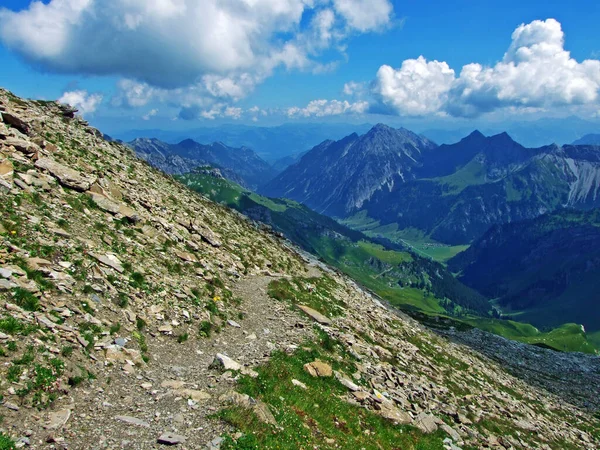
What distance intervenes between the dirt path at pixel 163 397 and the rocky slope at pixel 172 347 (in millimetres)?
76

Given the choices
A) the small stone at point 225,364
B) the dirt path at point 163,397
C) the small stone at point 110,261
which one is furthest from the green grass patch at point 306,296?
the small stone at point 225,364

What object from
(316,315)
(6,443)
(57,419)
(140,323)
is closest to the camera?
(6,443)

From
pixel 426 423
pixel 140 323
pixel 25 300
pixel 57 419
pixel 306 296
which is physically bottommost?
pixel 426 423

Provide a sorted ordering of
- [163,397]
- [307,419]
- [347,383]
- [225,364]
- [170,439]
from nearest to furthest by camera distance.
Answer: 1. [170,439]
2. [163,397]
3. [307,419]
4. [225,364]
5. [347,383]

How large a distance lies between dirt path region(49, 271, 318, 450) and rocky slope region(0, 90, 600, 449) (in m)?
0.08

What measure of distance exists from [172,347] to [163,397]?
5164mm

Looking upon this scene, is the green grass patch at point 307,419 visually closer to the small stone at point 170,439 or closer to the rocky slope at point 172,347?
the rocky slope at point 172,347

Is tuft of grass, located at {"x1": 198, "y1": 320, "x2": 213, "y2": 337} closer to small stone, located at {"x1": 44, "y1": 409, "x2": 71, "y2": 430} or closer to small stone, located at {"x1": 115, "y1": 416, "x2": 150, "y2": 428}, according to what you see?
small stone, located at {"x1": 115, "y1": 416, "x2": 150, "y2": 428}

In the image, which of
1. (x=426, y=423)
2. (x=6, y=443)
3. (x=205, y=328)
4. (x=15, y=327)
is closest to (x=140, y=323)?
(x=205, y=328)

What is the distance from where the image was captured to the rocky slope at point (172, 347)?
48.7 feet

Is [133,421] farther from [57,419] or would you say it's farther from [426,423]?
[426,423]

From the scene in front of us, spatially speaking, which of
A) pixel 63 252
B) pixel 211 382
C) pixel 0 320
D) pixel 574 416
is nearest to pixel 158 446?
pixel 211 382

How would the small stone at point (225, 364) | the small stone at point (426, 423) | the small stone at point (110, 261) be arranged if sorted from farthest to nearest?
the small stone at point (426, 423) → the small stone at point (110, 261) → the small stone at point (225, 364)

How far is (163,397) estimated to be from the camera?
16812mm
